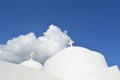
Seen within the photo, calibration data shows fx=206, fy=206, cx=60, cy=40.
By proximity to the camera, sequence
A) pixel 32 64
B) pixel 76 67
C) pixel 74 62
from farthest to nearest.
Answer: pixel 32 64, pixel 74 62, pixel 76 67

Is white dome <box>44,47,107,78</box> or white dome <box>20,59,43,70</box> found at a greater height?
white dome <box>20,59,43,70</box>

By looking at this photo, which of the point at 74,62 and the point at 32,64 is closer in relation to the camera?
the point at 74,62

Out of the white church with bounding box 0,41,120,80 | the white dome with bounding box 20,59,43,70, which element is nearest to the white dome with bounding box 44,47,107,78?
the white church with bounding box 0,41,120,80

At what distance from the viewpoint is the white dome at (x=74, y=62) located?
1793cm

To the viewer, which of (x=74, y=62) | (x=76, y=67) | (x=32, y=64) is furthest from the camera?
(x=32, y=64)

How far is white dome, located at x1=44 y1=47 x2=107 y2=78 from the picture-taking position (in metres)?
17.9

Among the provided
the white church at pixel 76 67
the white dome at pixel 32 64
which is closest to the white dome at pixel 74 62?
the white church at pixel 76 67

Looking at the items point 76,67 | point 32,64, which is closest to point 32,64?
point 32,64

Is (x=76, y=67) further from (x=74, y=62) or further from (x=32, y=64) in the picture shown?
(x=32, y=64)

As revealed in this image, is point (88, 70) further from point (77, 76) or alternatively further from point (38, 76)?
point (38, 76)

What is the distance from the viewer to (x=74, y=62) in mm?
18203

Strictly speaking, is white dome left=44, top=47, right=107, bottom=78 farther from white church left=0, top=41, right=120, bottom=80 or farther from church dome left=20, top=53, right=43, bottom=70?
church dome left=20, top=53, right=43, bottom=70

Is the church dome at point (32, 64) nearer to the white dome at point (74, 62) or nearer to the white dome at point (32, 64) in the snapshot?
the white dome at point (32, 64)

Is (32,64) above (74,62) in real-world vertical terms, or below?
above
